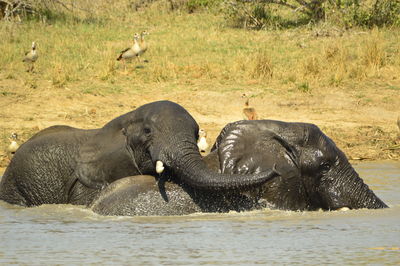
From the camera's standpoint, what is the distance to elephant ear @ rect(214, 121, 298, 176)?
6.69 metres

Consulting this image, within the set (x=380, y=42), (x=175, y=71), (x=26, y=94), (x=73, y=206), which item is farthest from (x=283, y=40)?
(x=73, y=206)

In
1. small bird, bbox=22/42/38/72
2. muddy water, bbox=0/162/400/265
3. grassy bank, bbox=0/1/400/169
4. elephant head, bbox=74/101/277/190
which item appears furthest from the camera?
small bird, bbox=22/42/38/72

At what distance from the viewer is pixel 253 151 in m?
6.75

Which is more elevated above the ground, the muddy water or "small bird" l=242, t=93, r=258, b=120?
the muddy water

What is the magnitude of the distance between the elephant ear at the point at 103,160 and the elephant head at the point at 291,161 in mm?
837

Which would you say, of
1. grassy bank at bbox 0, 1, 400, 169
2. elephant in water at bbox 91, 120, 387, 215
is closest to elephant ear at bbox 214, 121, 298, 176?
elephant in water at bbox 91, 120, 387, 215

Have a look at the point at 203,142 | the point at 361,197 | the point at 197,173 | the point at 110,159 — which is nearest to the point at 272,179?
the point at 197,173

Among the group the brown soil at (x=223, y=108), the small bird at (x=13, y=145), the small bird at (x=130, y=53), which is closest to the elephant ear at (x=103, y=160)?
the small bird at (x=13, y=145)

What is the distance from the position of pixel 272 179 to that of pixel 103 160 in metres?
1.44

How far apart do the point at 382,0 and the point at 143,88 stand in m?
6.33

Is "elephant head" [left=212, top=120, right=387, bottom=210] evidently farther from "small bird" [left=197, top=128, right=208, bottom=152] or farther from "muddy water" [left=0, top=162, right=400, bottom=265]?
"small bird" [left=197, top=128, right=208, bottom=152]

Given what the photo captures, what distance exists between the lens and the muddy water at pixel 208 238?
6066 mm

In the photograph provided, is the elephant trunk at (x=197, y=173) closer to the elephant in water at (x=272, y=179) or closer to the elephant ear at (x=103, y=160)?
the elephant in water at (x=272, y=179)

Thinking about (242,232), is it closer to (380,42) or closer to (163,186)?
(163,186)
